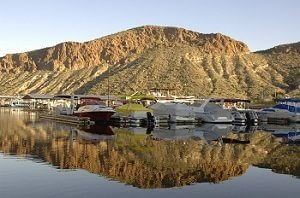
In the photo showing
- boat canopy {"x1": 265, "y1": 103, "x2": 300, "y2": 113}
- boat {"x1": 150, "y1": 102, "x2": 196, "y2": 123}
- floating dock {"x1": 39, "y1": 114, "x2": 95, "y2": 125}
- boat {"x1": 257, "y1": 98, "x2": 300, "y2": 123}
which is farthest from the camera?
boat canopy {"x1": 265, "y1": 103, "x2": 300, "y2": 113}

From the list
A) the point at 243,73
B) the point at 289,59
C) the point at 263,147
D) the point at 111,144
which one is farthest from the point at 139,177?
the point at 289,59

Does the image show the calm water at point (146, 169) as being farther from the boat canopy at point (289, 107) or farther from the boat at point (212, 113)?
the boat canopy at point (289, 107)

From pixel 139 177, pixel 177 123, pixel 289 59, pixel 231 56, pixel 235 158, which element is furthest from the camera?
pixel 231 56

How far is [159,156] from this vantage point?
2730 centimetres

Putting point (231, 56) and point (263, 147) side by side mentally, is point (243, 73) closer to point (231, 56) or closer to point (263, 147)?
point (231, 56)

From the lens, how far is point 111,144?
1308 inches

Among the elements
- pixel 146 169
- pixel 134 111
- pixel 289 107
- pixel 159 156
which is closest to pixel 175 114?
pixel 134 111

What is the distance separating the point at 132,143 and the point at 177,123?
84.7 ft

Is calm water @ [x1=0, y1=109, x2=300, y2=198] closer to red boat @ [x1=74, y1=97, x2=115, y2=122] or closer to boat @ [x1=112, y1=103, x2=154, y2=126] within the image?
boat @ [x1=112, y1=103, x2=154, y2=126]

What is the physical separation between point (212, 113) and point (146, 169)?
3882 cm

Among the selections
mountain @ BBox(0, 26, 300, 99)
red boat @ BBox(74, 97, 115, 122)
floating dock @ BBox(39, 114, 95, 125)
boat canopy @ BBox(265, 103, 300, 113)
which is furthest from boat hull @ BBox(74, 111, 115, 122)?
mountain @ BBox(0, 26, 300, 99)

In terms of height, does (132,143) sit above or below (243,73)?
below

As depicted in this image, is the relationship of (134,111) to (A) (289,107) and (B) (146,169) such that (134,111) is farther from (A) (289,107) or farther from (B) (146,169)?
(B) (146,169)

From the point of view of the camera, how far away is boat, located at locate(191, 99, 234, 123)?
59.9 meters
